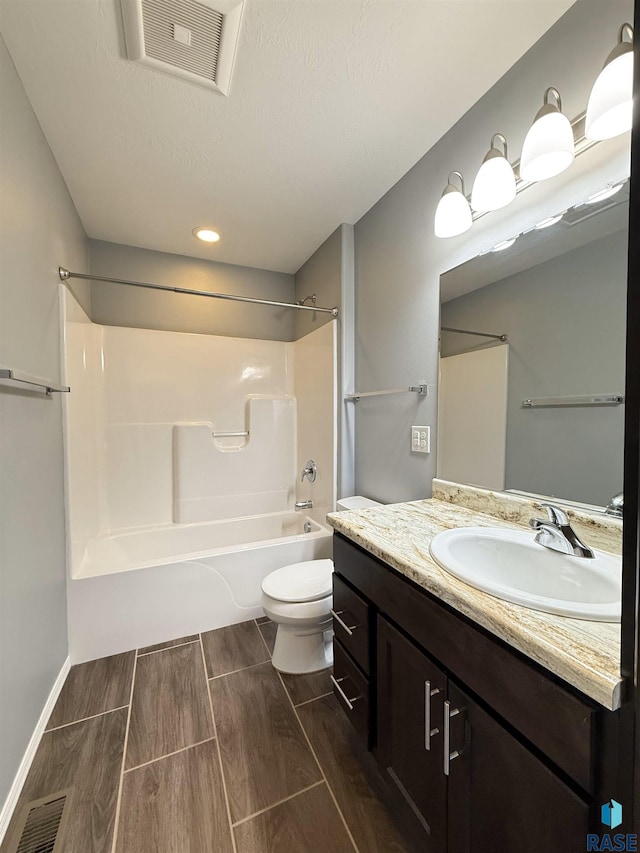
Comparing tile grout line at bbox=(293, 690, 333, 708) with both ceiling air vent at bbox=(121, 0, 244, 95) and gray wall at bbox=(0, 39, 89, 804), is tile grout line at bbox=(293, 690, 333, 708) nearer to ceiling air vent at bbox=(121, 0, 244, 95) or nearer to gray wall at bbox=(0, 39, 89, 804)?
gray wall at bbox=(0, 39, 89, 804)

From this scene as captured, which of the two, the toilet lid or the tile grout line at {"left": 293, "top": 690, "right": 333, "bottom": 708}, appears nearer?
the tile grout line at {"left": 293, "top": 690, "right": 333, "bottom": 708}

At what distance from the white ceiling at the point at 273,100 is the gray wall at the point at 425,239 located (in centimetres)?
7

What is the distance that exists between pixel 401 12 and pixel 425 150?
59cm

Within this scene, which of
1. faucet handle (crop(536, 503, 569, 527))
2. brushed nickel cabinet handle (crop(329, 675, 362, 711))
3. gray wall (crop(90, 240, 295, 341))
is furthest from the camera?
gray wall (crop(90, 240, 295, 341))

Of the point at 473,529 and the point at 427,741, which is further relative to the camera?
the point at 473,529

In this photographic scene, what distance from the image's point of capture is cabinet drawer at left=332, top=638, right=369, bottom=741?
1055mm

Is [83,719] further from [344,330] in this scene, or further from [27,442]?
[344,330]

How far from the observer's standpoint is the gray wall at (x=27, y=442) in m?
1.08

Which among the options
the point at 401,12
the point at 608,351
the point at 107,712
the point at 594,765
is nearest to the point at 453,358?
the point at 608,351

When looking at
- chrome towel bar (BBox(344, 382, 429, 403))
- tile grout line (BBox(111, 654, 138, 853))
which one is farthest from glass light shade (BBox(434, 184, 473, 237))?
tile grout line (BBox(111, 654, 138, 853))

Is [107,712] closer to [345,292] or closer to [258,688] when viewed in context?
[258,688]

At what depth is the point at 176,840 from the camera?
3.12ft

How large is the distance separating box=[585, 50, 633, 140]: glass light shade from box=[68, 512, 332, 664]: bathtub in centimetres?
214

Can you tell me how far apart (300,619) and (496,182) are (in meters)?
1.88
